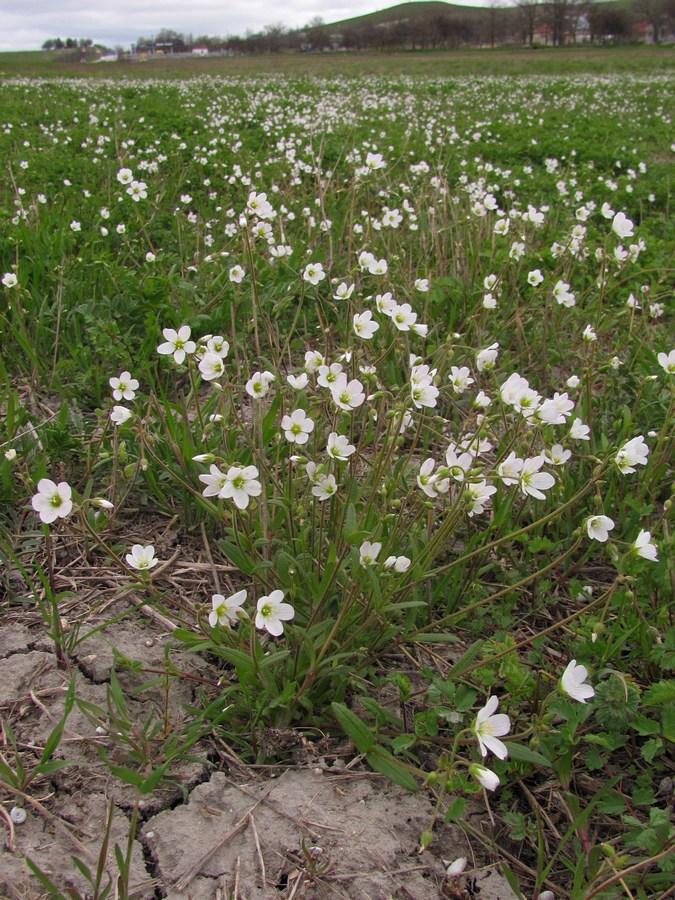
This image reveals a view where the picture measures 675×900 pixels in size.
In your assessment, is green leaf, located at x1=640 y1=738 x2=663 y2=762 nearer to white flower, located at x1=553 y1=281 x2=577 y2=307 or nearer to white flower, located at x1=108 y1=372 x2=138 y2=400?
white flower, located at x1=108 y1=372 x2=138 y2=400

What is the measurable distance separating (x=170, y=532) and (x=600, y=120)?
12.5m

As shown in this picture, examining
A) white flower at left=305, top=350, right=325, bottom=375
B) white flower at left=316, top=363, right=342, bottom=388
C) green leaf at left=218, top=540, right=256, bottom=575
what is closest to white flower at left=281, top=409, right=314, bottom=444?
white flower at left=316, top=363, right=342, bottom=388

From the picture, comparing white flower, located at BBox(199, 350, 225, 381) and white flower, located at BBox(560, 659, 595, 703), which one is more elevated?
white flower, located at BBox(199, 350, 225, 381)

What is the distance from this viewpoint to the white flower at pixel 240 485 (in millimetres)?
1790

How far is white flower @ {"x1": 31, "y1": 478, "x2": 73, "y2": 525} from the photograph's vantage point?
1759mm

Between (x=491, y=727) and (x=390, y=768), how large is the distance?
14.4 inches

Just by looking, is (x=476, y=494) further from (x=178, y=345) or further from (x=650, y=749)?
(x=178, y=345)

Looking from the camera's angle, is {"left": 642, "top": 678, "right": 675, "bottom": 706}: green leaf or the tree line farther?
the tree line

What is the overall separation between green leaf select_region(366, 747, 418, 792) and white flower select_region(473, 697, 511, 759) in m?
0.31

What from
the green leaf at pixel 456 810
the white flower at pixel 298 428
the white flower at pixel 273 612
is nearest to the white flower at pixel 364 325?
the white flower at pixel 298 428

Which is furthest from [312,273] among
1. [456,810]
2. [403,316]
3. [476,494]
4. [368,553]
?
[456,810]

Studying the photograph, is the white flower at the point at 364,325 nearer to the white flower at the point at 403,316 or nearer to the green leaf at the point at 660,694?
the white flower at the point at 403,316

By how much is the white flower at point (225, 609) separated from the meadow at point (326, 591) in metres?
0.02

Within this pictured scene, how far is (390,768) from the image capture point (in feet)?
5.81
